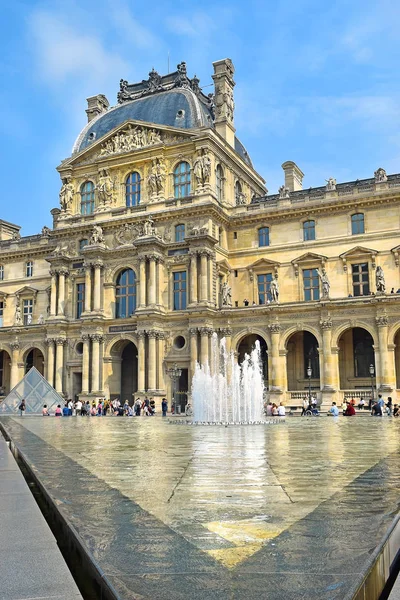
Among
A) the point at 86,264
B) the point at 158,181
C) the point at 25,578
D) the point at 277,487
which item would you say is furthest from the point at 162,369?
the point at 25,578

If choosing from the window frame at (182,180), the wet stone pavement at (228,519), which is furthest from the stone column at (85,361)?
the wet stone pavement at (228,519)

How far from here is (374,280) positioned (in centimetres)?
4541

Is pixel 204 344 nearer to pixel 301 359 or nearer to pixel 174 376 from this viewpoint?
pixel 174 376

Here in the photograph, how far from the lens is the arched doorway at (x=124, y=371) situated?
5109 centimetres

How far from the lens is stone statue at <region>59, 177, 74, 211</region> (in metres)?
55.6

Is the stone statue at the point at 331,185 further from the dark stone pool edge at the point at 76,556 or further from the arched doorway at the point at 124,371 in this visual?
the dark stone pool edge at the point at 76,556

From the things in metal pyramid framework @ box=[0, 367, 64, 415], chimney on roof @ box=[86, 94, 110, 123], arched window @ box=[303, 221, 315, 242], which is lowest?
metal pyramid framework @ box=[0, 367, 64, 415]

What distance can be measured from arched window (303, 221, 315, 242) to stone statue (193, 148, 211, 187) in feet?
28.4

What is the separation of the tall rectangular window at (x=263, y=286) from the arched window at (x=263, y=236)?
2.68m

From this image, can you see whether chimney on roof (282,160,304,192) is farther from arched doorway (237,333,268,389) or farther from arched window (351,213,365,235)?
arched doorway (237,333,268,389)

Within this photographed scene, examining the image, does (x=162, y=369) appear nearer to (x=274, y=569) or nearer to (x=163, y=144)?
(x=163, y=144)

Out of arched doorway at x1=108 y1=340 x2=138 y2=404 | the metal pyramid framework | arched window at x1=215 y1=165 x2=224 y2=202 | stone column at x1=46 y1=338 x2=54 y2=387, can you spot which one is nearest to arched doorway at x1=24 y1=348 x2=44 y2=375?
stone column at x1=46 y1=338 x2=54 y2=387

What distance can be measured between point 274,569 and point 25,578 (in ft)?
4.75

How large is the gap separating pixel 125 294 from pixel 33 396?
37.4 ft
